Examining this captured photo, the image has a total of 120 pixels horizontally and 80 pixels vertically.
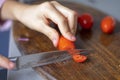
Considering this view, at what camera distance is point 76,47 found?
60 cm

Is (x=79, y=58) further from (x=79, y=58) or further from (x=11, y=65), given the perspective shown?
(x=11, y=65)

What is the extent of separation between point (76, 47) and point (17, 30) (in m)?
0.17

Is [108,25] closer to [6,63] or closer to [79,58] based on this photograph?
[79,58]

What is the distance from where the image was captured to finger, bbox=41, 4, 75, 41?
0.55m

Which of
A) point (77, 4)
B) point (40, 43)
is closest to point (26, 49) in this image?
point (40, 43)

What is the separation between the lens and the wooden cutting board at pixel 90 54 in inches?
20.6

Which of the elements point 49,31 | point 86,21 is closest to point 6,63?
point 49,31

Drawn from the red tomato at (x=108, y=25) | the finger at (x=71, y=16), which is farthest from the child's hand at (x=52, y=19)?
the red tomato at (x=108, y=25)

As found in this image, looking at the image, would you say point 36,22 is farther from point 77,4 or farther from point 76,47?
point 77,4

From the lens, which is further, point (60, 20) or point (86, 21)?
point (86, 21)

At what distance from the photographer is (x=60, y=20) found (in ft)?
1.81

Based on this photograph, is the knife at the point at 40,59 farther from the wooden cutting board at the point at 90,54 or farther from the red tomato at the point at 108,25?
the red tomato at the point at 108,25

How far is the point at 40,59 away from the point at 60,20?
10 cm

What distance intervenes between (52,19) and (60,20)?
0.03 m
